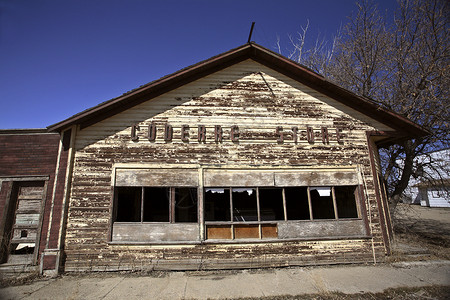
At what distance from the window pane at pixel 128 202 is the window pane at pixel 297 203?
5979 millimetres

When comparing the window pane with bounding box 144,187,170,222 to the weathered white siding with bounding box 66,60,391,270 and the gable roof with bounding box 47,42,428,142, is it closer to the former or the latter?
the weathered white siding with bounding box 66,60,391,270

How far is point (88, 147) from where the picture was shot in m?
8.10

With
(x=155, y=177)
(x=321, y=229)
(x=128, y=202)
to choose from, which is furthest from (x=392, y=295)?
(x=128, y=202)

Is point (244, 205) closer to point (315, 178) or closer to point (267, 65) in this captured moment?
point (315, 178)

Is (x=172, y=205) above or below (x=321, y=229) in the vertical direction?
above

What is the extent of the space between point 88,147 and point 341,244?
28.9 feet

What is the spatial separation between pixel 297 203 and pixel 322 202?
167 cm

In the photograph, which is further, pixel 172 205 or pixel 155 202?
pixel 155 202

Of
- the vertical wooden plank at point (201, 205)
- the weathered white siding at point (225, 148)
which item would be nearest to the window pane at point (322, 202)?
the weathered white siding at point (225, 148)

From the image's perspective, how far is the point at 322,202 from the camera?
9.43m

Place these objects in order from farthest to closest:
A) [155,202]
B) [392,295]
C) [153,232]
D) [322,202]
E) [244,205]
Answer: [322,202] → [244,205] → [155,202] → [153,232] → [392,295]

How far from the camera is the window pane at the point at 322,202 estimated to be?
8555 millimetres

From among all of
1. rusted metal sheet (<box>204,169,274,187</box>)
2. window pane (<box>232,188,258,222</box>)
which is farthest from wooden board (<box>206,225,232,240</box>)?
rusted metal sheet (<box>204,169,274,187</box>)

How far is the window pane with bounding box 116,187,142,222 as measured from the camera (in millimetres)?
8164
